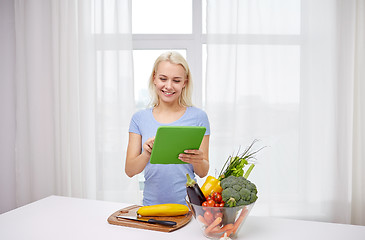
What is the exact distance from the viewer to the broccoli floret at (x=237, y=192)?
1084 millimetres

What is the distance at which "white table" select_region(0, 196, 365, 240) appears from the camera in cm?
121

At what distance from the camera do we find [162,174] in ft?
5.86

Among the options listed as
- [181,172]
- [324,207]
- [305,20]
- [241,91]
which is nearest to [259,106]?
[241,91]

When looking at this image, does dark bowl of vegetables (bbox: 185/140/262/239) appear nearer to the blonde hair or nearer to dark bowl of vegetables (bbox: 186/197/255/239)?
dark bowl of vegetables (bbox: 186/197/255/239)

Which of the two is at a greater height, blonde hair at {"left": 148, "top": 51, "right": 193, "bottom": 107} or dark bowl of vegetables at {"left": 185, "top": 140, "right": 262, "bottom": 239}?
blonde hair at {"left": 148, "top": 51, "right": 193, "bottom": 107}

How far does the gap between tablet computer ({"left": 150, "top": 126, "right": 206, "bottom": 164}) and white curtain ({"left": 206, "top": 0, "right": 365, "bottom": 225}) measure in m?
1.50

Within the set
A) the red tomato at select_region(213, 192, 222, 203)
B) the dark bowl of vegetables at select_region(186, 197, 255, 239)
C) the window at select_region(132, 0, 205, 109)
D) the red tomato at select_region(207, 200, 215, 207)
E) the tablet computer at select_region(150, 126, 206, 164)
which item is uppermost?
the window at select_region(132, 0, 205, 109)

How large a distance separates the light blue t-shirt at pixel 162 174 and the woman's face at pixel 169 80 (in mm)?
171

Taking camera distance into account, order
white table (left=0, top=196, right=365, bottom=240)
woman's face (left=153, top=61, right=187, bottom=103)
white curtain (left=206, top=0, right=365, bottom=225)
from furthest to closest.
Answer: white curtain (left=206, top=0, right=365, bottom=225), woman's face (left=153, top=61, right=187, bottom=103), white table (left=0, top=196, right=365, bottom=240)

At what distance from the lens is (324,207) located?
2838mm

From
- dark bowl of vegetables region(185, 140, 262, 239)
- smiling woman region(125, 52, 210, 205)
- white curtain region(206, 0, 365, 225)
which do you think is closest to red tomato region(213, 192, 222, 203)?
dark bowl of vegetables region(185, 140, 262, 239)

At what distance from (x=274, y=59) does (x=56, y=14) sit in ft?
6.58

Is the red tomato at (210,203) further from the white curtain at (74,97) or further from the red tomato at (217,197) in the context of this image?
the white curtain at (74,97)

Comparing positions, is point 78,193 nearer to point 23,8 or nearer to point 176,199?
point 176,199
